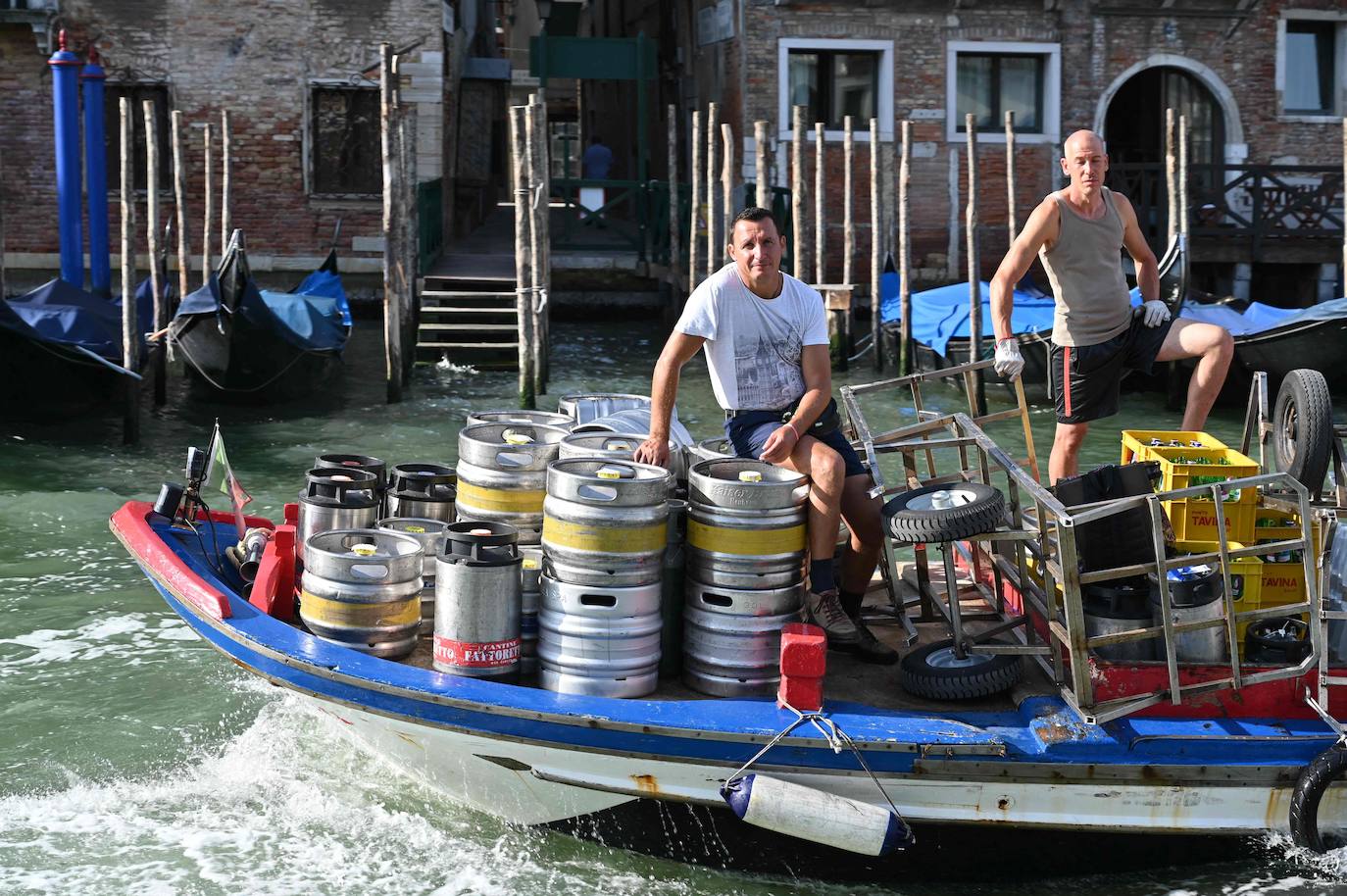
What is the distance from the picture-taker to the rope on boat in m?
4.17

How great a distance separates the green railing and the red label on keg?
40.9ft

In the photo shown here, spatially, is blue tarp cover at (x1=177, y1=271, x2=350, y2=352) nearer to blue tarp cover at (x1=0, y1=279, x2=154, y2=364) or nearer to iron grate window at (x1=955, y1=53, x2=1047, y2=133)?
blue tarp cover at (x1=0, y1=279, x2=154, y2=364)

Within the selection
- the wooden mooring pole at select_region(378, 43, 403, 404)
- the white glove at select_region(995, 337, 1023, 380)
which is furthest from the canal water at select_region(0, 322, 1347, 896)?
the wooden mooring pole at select_region(378, 43, 403, 404)

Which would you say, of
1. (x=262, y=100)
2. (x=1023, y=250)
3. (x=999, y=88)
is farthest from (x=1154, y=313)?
(x=262, y=100)

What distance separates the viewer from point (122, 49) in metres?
17.9

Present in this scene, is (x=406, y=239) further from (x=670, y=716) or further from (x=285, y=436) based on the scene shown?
(x=670, y=716)

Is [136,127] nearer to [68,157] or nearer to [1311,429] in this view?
[68,157]

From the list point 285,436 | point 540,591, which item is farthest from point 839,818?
point 285,436

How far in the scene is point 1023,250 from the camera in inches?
207

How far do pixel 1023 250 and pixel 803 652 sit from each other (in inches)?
72.7

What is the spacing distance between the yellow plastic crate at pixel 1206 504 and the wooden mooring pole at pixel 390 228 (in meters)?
9.47

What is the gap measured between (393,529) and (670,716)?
46.4 inches

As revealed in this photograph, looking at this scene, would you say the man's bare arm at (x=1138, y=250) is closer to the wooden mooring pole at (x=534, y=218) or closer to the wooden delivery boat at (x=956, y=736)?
the wooden delivery boat at (x=956, y=736)

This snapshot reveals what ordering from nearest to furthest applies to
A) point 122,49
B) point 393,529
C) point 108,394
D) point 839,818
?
point 839,818, point 393,529, point 108,394, point 122,49
